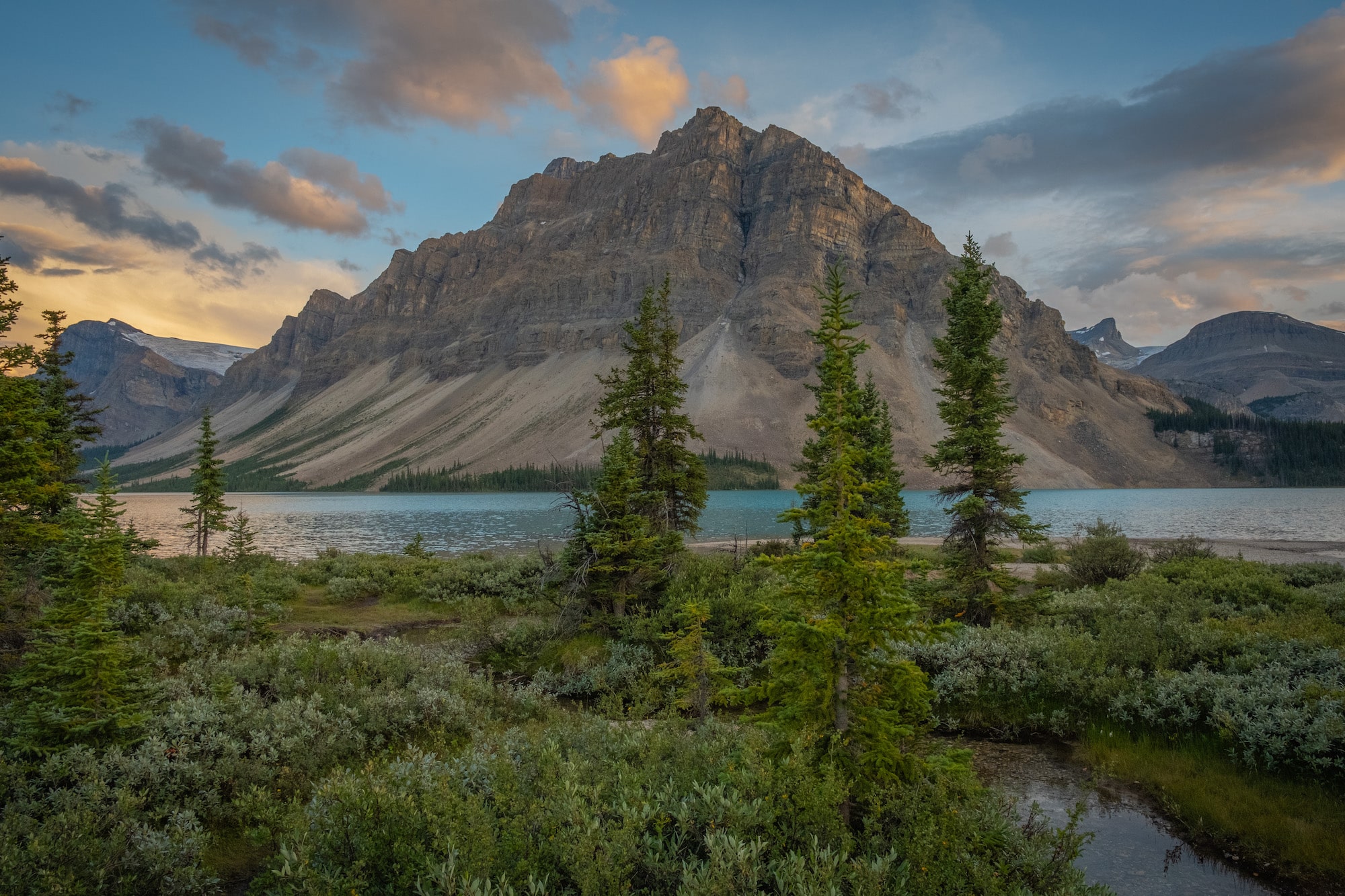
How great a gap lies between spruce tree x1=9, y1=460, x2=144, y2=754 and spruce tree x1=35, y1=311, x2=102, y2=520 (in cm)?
1504

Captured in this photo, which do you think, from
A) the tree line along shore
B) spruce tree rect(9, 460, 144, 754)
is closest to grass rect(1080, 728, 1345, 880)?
the tree line along shore

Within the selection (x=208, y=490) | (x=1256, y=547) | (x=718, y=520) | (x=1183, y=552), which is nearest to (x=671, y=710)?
(x=1183, y=552)

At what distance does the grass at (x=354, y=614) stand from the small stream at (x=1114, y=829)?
16.2 metres

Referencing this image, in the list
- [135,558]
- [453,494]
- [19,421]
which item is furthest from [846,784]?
[453,494]

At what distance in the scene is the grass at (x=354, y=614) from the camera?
1883cm

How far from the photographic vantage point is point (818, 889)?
166 inches

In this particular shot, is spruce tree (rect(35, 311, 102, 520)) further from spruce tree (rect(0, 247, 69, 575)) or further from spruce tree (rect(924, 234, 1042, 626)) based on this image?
spruce tree (rect(924, 234, 1042, 626))

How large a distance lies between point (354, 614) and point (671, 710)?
49.6 ft

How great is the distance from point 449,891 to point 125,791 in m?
4.42

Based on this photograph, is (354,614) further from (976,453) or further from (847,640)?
(976,453)

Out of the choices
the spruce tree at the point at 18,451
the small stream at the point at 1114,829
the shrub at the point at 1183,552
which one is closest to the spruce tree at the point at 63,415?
the spruce tree at the point at 18,451

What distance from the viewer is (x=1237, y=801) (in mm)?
8617

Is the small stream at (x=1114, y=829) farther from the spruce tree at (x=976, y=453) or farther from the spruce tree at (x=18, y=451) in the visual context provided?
the spruce tree at (x=18, y=451)

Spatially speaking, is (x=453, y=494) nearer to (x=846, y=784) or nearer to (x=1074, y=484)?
(x=1074, y=484)
